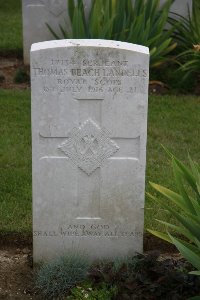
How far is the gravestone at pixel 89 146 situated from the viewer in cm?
431

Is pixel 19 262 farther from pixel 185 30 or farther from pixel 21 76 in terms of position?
pixel 185 30

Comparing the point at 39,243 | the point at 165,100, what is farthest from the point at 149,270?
the point at 165,100

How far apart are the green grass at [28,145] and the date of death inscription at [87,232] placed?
1.61 ft

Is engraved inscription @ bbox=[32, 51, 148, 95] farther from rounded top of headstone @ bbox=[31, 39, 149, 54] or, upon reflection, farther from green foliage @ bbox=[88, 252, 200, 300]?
green foliage @ bbox=[88, 252, 200, 300]

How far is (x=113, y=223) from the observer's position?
462 centimetres

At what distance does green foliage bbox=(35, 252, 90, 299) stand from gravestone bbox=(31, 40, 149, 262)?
0.19 m

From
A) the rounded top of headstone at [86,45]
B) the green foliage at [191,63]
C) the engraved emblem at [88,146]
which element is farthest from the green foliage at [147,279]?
the green foliage at [191,63]

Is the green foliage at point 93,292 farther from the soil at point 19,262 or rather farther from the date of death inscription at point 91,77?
the date of death inscription at point 91,77

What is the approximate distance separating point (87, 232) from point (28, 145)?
2.53 m

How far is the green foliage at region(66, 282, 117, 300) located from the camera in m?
4.19

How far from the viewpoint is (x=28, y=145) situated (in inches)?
275

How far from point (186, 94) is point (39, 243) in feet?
15.9

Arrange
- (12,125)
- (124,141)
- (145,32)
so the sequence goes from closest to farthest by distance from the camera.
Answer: (124,141), (12,125), (145,32)

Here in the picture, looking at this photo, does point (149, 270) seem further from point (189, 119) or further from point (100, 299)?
point (189, 119)
